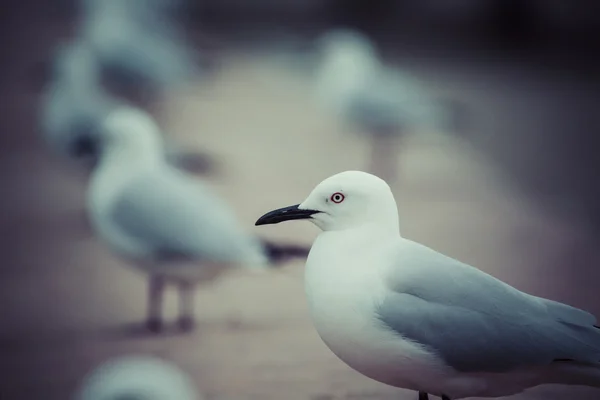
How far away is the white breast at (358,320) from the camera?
4.93ft

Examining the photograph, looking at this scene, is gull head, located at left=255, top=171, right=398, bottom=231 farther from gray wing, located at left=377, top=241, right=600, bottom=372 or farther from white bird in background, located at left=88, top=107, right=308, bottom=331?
white bird in background, located at left=88, top=107, right=308, bottom=331

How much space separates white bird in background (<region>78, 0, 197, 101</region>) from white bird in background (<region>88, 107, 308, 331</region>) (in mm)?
1817

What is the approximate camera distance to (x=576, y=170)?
335cm

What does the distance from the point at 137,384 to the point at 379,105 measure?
1978mm

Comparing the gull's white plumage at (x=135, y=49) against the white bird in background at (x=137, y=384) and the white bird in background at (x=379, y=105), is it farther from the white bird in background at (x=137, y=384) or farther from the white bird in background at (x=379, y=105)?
the white bird in background at (x=137, y=384)

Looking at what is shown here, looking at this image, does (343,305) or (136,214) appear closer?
(343,305)

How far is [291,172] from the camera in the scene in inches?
132

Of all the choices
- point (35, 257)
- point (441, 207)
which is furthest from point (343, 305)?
point (441, 207)

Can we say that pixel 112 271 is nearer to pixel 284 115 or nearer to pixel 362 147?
pixel 362 147

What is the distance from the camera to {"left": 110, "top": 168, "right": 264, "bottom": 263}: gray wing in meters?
2.18

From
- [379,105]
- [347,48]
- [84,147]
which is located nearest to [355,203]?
[84,147]

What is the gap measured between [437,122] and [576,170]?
0.54 meters

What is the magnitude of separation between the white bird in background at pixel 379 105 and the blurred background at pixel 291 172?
2.9 inches

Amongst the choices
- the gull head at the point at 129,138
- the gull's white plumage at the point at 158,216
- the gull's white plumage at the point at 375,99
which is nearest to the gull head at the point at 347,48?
the gull's white plumage at the point at 375,99
